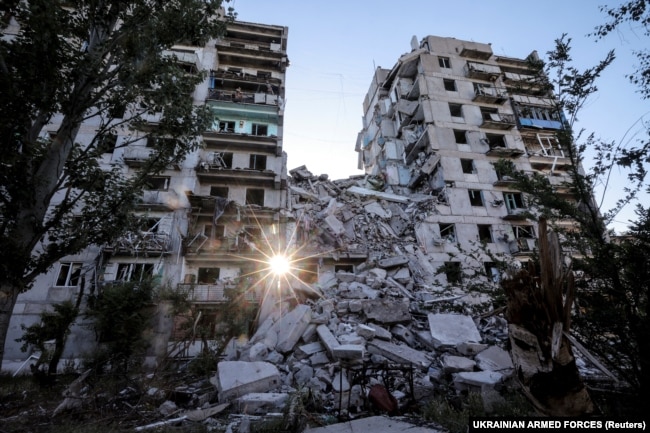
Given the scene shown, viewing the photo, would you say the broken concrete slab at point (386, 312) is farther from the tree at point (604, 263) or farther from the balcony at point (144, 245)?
the balcony at point (144, 245)

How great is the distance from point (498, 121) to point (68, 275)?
112 feet

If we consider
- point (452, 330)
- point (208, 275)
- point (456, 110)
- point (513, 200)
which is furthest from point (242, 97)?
point (513, 200)

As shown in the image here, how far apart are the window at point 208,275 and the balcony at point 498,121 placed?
83.4 ft

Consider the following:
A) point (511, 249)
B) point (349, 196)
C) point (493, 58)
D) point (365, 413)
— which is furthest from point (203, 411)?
point (493, 58)

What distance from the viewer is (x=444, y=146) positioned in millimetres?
24078

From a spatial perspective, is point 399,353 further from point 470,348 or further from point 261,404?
point 261,404

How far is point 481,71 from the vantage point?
27.5m

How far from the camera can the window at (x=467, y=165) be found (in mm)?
24123

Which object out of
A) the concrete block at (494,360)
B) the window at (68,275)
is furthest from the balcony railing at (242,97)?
the concrete block at (494,360)

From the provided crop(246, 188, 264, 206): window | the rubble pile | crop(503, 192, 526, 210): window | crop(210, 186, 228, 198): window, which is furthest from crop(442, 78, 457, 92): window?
crop(210, 186, 228, 198): window

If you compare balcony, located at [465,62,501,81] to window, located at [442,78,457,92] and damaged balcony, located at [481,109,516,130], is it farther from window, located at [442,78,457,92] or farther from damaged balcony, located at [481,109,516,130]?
damaged balcony, located at [481,109,516,130]

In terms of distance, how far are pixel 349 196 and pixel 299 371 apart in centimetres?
1767

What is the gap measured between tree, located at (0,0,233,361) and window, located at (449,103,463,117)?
80.8 feet

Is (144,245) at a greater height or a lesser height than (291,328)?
greater
